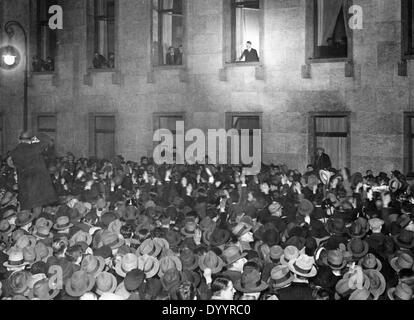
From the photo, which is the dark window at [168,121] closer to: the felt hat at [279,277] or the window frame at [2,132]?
the window frame at [2,132]

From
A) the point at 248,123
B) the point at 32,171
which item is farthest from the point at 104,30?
the point at 32,171

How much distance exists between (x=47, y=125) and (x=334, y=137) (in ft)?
38.0

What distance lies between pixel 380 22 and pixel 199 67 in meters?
6.15

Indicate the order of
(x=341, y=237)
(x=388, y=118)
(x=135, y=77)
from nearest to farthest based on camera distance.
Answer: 1. (x=341, y=237)
2. (x=388, y=118)
3. (x=135, y=77)

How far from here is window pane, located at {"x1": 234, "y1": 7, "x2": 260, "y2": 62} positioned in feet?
69.4

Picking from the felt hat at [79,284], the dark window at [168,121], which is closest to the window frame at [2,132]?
the dark window at [168,121]

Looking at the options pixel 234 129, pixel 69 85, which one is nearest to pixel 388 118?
pixel 234 129

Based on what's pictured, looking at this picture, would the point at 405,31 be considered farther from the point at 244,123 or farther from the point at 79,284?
the point at 79,284

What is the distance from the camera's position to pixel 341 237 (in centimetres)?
963

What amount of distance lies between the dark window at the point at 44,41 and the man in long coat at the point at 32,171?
12.3 meters

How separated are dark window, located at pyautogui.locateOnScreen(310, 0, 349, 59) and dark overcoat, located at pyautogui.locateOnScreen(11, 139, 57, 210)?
9.71 m

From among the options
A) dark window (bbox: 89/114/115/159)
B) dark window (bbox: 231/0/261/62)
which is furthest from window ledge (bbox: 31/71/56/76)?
dark window (bbox: 231/0/261/62)

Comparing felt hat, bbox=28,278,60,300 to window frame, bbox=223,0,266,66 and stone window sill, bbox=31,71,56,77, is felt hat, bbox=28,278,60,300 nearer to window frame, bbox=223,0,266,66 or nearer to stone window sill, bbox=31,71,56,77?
window frame, bbox=223,0,266,66

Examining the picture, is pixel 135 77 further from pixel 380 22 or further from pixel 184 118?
pixel 380 22
